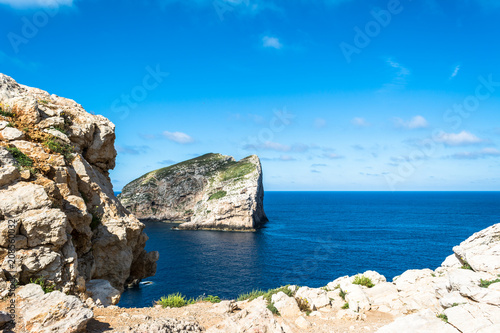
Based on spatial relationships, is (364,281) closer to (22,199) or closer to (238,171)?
(22,199)

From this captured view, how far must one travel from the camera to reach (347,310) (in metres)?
14.1

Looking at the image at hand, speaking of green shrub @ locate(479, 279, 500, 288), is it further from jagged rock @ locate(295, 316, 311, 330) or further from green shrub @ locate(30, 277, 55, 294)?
green shrub @ locate(30, 277, 55, 294)

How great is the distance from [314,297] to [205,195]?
9514cm

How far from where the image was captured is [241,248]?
71.1 meters

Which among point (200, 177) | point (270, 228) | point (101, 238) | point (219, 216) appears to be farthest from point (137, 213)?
point (101, 238)

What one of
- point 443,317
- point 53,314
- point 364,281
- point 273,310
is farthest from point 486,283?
point 53,314

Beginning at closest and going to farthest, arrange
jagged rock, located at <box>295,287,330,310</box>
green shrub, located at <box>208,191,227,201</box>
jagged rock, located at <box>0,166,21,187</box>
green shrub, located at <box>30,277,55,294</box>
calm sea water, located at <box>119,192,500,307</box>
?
green shrub, located at <box>30,277,55,294</box>, jagged rock, located at <box>0,166,21,187</box>, jagged rock, located at <box>295,287,330,310</box>, calm sea water, located at <box>119,192,500,307</box>, green shrub, located at <box>208,191,227,201</box>

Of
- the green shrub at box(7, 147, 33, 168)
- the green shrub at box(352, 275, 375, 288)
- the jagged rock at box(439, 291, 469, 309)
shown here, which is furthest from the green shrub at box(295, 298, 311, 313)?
the green shrub at box(7, 147, 33, 168)

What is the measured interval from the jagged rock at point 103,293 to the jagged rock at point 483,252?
740 inches

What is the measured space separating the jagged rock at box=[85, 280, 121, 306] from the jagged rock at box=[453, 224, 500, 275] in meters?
18.8

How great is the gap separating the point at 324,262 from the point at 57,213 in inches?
2113

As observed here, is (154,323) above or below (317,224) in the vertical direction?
above

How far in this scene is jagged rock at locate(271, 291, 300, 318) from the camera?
13.6 meters

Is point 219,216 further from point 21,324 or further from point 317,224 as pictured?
point 21,324
